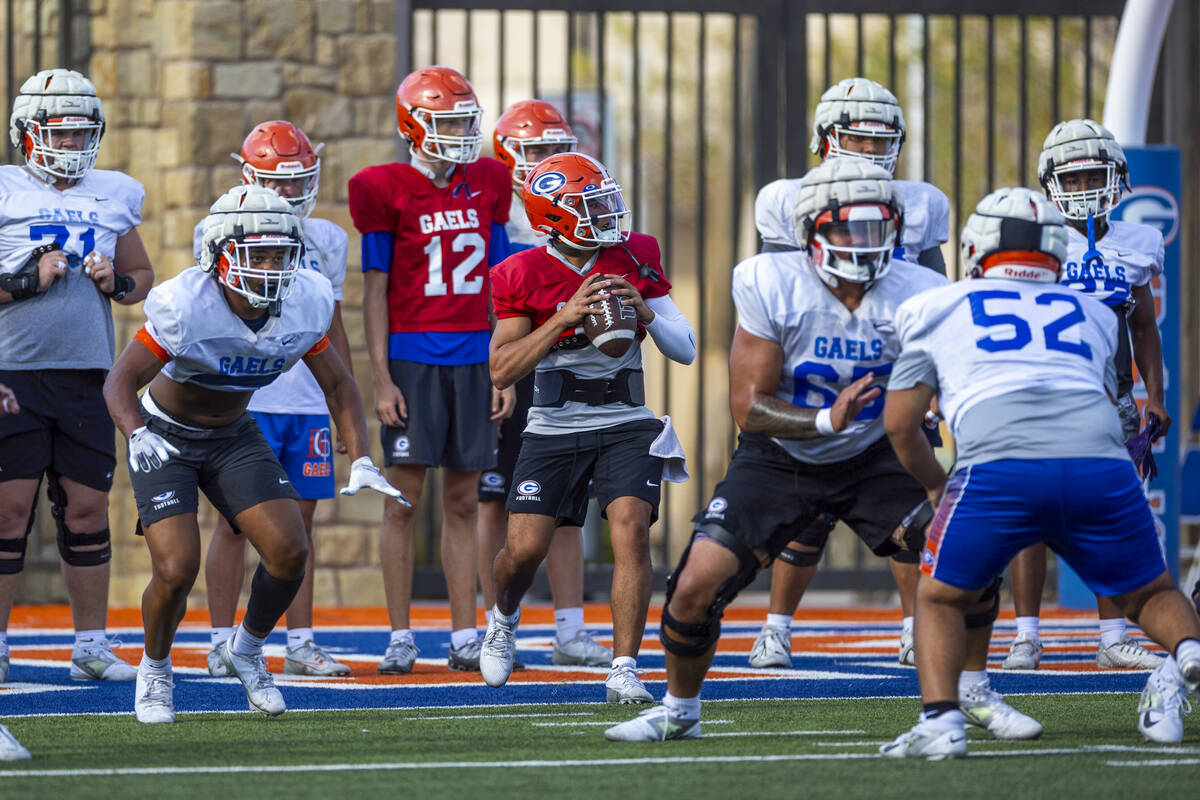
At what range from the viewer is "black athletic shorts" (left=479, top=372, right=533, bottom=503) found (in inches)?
279

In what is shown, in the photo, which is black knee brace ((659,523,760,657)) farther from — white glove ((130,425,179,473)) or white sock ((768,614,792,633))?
white sock ((768,614,792,633))

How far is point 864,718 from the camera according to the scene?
5289mm

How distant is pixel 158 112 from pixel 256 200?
463 cm

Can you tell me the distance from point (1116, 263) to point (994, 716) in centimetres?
217

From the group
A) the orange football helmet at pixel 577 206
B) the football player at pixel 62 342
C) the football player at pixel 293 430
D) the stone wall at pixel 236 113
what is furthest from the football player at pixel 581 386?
the stone wall at pixel 236 113

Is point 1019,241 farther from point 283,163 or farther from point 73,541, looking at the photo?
point 73,541

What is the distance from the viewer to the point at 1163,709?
15.4 feet

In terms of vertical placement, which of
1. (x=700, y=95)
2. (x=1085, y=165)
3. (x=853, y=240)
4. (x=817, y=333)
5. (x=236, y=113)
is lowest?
(x=817, y=333)

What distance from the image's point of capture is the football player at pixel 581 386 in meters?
5.68

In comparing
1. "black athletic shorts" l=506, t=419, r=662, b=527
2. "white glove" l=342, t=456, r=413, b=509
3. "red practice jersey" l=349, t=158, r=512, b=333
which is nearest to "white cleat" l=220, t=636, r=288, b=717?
"white glove" l=342, t=456, r=413, b=509

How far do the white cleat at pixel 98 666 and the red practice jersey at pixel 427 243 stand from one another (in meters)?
1.53

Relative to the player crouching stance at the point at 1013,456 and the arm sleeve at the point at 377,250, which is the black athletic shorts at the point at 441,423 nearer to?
the arm sleeve at the point at 377,250

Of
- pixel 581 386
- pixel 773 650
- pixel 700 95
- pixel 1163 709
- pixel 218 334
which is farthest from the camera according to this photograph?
pixel 700 95

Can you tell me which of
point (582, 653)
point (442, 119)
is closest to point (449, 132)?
point (442, 119)
